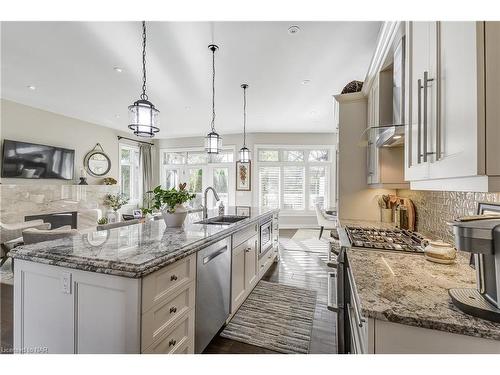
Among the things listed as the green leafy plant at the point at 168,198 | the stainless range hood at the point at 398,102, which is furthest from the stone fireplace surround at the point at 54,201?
the stainless range hood at the point at 398,102

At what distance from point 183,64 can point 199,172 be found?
16.7 ft

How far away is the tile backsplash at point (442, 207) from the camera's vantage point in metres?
1.34

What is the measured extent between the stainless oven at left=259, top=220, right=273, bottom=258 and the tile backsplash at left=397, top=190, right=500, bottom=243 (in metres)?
1.70

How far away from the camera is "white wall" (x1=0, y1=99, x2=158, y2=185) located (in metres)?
4.57

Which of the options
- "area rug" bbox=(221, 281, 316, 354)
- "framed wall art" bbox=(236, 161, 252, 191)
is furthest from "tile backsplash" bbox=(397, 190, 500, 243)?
"framed wall art" bbox=(236, 161, 252, 191)

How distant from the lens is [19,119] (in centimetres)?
470

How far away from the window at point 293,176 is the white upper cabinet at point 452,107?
6180 mm

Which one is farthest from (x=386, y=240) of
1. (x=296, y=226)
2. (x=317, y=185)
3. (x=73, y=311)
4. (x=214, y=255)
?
(x=317, y=185)

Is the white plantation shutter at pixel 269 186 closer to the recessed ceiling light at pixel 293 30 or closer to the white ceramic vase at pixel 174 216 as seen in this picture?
the recessed ceiling light at pixel 293 30
